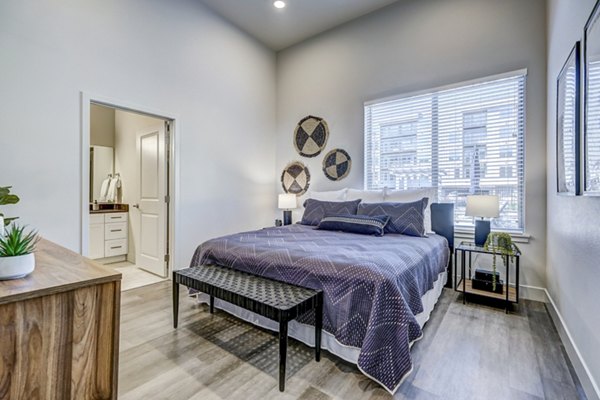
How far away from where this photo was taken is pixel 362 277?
1747 millimetres

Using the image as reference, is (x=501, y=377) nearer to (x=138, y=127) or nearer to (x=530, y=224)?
(x=530, y=224)

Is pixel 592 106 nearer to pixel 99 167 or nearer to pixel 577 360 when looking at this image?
pixel 577 360

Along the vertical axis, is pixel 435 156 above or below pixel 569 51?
below

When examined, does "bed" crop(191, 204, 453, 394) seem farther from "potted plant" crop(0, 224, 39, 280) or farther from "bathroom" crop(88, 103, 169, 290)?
"bathroom" crop(88, 103, 169, 290)

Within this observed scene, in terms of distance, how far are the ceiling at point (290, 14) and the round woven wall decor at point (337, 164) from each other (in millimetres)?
1871

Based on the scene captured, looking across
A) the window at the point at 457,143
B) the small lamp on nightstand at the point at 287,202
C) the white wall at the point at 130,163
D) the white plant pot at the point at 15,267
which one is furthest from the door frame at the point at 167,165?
the window at the point at 457,143

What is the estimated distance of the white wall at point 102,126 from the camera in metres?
4.66

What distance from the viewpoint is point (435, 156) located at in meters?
3.63

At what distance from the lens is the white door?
3.77 m

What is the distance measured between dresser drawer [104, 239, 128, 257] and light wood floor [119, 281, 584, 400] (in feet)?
7.42

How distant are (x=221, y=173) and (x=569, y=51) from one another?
3.78 m

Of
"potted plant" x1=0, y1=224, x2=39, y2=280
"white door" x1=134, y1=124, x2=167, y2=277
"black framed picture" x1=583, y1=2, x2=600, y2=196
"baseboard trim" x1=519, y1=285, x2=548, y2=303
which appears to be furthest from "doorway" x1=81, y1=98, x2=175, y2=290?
"baseboard trim" x1=519, y1=285, x2=548, y2=303

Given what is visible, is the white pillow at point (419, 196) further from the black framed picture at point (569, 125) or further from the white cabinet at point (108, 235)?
A: the white cabinet at point (108, 235)

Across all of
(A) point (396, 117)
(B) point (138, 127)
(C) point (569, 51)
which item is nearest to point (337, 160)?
(A) point (396, 117)
